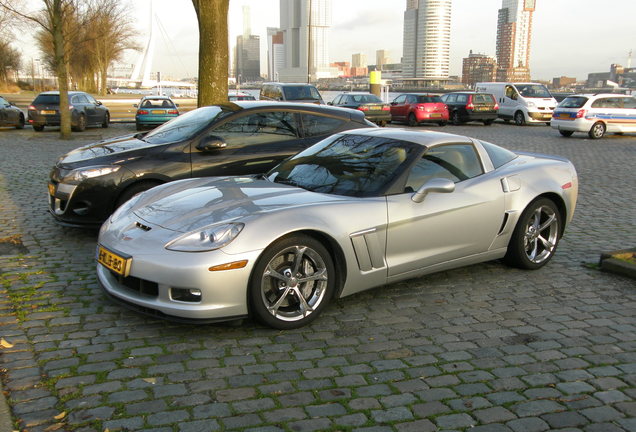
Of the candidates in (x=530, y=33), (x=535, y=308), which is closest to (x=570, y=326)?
(x=535, y=308)

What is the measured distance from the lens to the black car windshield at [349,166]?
480cm

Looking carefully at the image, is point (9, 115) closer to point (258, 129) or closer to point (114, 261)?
point (258, 129)

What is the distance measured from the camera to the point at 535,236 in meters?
5.71

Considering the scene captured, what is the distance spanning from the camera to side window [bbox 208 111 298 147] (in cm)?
708

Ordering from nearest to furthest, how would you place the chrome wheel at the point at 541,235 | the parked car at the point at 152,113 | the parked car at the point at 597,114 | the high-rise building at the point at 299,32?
the chrome wheel at the point at 541,235, the parked car at the point at 597,114, the parked car at the point at 152,113, the high-rise building at the point at 299,32

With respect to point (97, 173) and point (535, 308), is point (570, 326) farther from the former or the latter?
point (97, 173)

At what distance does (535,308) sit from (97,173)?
4.67 metres

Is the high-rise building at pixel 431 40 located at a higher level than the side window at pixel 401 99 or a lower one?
higher

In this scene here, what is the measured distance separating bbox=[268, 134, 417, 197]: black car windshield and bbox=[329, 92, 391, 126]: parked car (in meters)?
20.6

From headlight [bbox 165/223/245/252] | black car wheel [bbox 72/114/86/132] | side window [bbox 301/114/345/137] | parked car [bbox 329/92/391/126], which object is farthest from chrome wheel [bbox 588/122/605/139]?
headlight [bbox 165/223/245/252]

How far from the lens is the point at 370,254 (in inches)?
177

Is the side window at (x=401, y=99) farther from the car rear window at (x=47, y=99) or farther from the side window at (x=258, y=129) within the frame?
the side window at (x=258, y=129)

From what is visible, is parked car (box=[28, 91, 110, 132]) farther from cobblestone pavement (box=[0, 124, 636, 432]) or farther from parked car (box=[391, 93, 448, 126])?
cobblestone pavement (box=[0, 124, 636, 432])

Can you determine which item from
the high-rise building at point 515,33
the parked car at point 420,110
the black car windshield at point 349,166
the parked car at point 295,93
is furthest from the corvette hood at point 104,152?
the high-rise building at point 515,33
